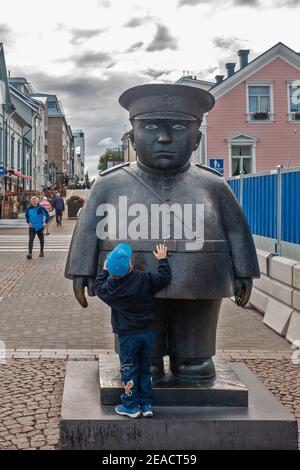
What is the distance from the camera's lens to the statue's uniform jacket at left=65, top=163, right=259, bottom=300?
3.52m

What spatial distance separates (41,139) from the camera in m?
54.7

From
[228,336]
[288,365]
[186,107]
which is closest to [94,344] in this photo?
[228,336]

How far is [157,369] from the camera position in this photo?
3.72 metres

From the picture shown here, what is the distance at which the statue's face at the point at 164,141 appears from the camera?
3.59m

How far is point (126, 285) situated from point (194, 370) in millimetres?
863

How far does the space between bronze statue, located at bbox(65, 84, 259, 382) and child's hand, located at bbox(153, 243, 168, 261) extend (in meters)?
0.05

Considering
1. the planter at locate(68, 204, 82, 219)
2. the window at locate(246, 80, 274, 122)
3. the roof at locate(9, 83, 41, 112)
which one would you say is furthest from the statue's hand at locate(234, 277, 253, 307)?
the roof at locate(9, 83, 41, 112)

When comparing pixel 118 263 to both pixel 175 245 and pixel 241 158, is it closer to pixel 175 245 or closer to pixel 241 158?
pixel 175 245

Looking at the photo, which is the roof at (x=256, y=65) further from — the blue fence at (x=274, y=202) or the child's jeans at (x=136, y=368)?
the child's jeans at (x=136, y=368)

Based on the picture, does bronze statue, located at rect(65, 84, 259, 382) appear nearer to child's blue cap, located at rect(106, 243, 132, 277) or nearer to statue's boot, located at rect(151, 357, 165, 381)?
statue's boot, located at rect(151, 357, 165, 381)

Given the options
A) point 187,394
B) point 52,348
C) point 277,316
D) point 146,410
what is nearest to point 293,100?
point 277,316

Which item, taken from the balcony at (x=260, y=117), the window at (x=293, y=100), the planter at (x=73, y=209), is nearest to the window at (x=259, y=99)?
the balcony at (x=260, y=117)

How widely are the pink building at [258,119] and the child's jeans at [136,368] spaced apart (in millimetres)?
19781

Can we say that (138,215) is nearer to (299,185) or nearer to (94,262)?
(94,262)
